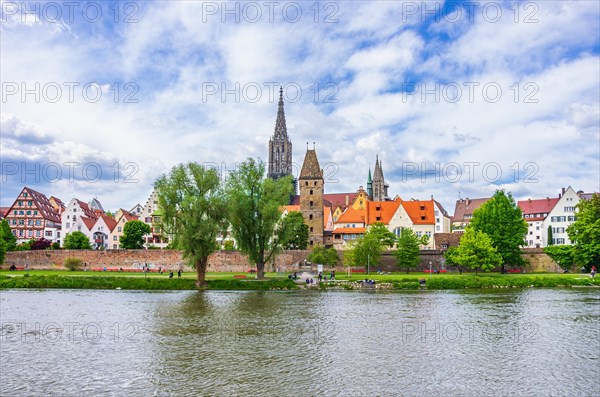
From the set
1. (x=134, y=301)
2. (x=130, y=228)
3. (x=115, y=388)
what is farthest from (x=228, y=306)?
(x=130, y=228)

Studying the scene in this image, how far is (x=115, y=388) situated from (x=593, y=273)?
189ft

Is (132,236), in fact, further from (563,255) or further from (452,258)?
(563,255)

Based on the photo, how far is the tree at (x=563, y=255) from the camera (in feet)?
226

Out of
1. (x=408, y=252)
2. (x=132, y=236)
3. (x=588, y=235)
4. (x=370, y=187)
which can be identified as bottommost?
(x=408, y=252)

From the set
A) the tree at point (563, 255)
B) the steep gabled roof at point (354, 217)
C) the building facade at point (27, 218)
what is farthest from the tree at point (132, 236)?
the tree at point (563, 255)

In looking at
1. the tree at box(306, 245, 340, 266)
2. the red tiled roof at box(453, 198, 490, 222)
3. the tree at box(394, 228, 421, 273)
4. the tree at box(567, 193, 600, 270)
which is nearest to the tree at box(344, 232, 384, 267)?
the tree at box(306, 245, 340, 266)

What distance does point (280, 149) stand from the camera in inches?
6688

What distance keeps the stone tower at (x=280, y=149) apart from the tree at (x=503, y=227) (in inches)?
3987

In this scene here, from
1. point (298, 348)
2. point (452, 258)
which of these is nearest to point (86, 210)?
point (452, 258)

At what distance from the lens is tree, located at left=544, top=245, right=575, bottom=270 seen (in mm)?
68875

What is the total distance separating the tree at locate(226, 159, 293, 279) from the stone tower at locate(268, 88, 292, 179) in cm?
11272

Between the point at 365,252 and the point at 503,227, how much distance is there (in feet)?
58.9

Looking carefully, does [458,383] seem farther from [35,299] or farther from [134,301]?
[35,299]

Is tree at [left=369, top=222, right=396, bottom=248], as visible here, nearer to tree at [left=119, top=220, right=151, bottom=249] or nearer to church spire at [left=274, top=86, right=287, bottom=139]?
tree at [left=119, top=220, right=151, bottom=249]
